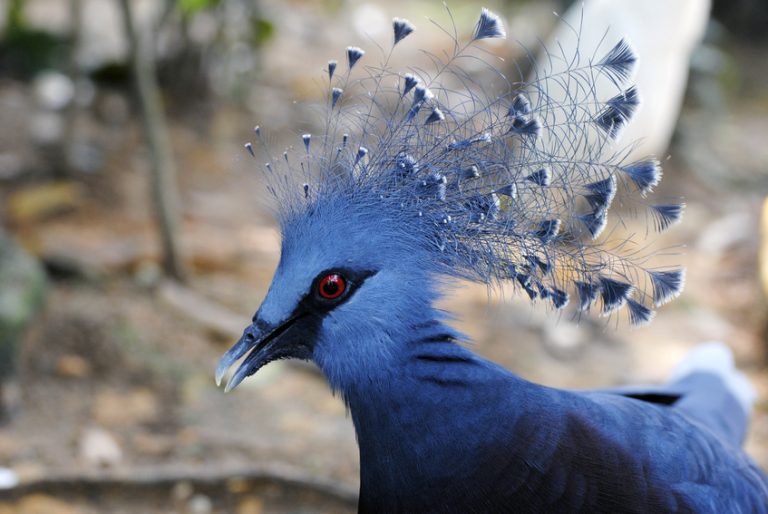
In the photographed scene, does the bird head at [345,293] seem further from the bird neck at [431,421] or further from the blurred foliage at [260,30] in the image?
the blurred foliage at [260,30]

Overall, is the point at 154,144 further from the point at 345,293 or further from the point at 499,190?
the point at 499,190

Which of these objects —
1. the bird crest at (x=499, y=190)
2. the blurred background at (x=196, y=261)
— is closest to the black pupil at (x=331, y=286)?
the bird crest at (x=499, y=190)

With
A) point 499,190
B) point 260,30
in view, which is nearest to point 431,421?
point 499,190

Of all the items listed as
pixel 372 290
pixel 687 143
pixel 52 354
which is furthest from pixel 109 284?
pixel 687 143

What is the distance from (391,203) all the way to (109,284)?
273 cm

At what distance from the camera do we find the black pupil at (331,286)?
2039 millimetres

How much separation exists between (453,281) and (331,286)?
30cm

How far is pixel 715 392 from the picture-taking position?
3.03 metres

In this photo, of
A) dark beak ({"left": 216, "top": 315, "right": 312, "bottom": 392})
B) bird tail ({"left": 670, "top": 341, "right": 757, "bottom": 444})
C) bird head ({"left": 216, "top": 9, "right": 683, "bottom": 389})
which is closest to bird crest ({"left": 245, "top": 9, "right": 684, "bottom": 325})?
bird head ({"left": 216, "top": 9, "right": 683, "bottom": 389})

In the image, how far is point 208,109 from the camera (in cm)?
657

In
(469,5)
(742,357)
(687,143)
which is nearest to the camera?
(742,357)

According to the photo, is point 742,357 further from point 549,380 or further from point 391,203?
point 391,203

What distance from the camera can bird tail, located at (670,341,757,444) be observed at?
2.89m

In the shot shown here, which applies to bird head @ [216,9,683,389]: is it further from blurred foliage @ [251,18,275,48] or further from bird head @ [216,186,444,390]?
blurred foliage @ [251,18,275,48]
